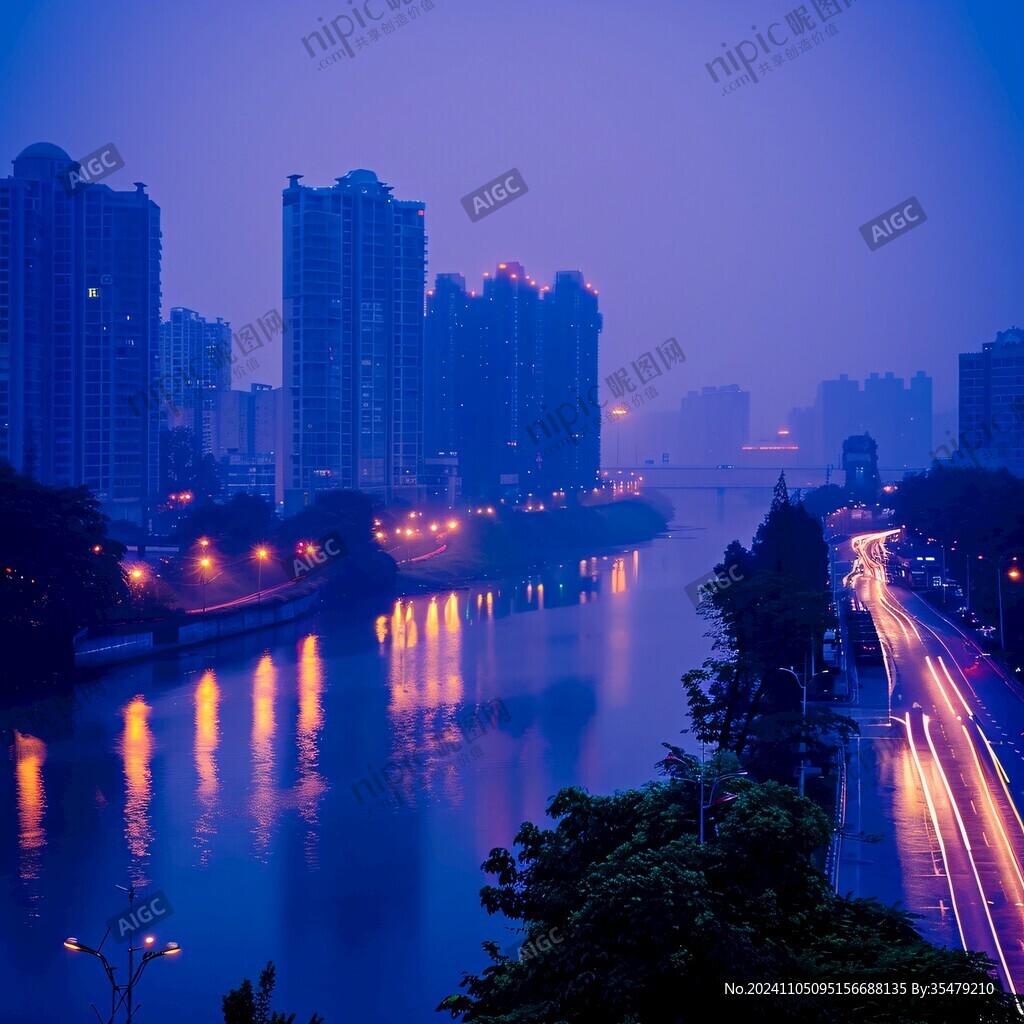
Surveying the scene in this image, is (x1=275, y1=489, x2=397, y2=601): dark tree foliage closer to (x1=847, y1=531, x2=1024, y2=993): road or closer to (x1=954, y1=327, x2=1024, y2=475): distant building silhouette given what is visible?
(x1=847, y1=531, x2=1024, y2=993): road

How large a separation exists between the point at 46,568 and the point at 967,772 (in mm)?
8871

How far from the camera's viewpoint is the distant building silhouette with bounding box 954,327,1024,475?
103 feet

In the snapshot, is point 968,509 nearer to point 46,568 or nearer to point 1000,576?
point 1000,576

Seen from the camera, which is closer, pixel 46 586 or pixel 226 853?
pixel 226 853

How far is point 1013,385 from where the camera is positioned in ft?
104

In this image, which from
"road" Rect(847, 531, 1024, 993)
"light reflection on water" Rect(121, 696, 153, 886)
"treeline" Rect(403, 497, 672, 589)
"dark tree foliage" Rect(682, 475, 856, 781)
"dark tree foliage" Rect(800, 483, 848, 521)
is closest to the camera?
"road" Rect(847, 531, 1024, 993)

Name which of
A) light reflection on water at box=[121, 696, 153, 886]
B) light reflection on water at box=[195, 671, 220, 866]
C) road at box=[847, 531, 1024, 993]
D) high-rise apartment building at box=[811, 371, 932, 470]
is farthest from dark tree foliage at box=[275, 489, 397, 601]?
high-rise apartment building at box=[811, 371, 932, 470]

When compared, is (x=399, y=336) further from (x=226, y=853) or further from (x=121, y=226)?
(x=226, y=853)

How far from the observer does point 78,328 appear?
21.2 metres

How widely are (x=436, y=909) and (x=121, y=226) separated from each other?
61.0ft

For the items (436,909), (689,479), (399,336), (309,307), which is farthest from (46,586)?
(689,479)

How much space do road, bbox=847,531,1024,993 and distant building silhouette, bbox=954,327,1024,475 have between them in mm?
19229

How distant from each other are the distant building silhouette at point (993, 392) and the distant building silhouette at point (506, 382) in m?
10.5

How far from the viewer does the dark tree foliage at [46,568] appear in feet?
38.3
